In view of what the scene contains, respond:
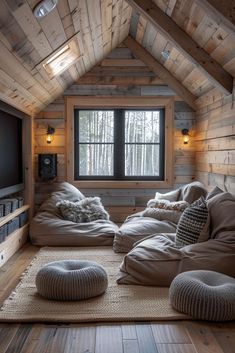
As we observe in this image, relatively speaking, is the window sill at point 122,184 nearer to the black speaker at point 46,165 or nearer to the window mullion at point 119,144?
the window mullion at point 119,144

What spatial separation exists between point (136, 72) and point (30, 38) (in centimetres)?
293

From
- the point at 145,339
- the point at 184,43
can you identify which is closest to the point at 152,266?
the point at 145,339

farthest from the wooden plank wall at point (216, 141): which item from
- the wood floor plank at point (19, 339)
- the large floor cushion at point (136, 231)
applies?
the wood floor plank at point (19, 339)

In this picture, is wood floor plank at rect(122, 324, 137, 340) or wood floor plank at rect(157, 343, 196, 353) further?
wood floor plank at rect(122, 324, 137, 340)

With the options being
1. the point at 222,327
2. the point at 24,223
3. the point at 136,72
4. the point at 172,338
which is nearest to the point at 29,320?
the point at 172,338

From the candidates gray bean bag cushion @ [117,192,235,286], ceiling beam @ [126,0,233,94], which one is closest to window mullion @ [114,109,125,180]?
ceiling beam @ [126,0,233,94]

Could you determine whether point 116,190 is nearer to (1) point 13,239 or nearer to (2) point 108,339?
(1) point 13,239

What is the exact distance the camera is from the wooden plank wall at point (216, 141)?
13.8 ft

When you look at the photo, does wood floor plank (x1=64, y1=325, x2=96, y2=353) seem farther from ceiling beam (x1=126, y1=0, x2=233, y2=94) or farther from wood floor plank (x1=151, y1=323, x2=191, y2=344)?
ceiling beam (x1=126, y1=0, x2=233, y2=94)

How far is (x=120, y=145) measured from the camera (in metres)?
5.84

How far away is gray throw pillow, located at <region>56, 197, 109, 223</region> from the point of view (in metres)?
5.06

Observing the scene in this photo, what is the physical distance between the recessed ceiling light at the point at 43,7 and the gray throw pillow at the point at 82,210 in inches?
115

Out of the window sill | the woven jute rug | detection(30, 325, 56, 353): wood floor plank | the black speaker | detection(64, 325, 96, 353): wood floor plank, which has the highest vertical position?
the black speaker

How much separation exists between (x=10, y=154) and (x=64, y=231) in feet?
4.08
